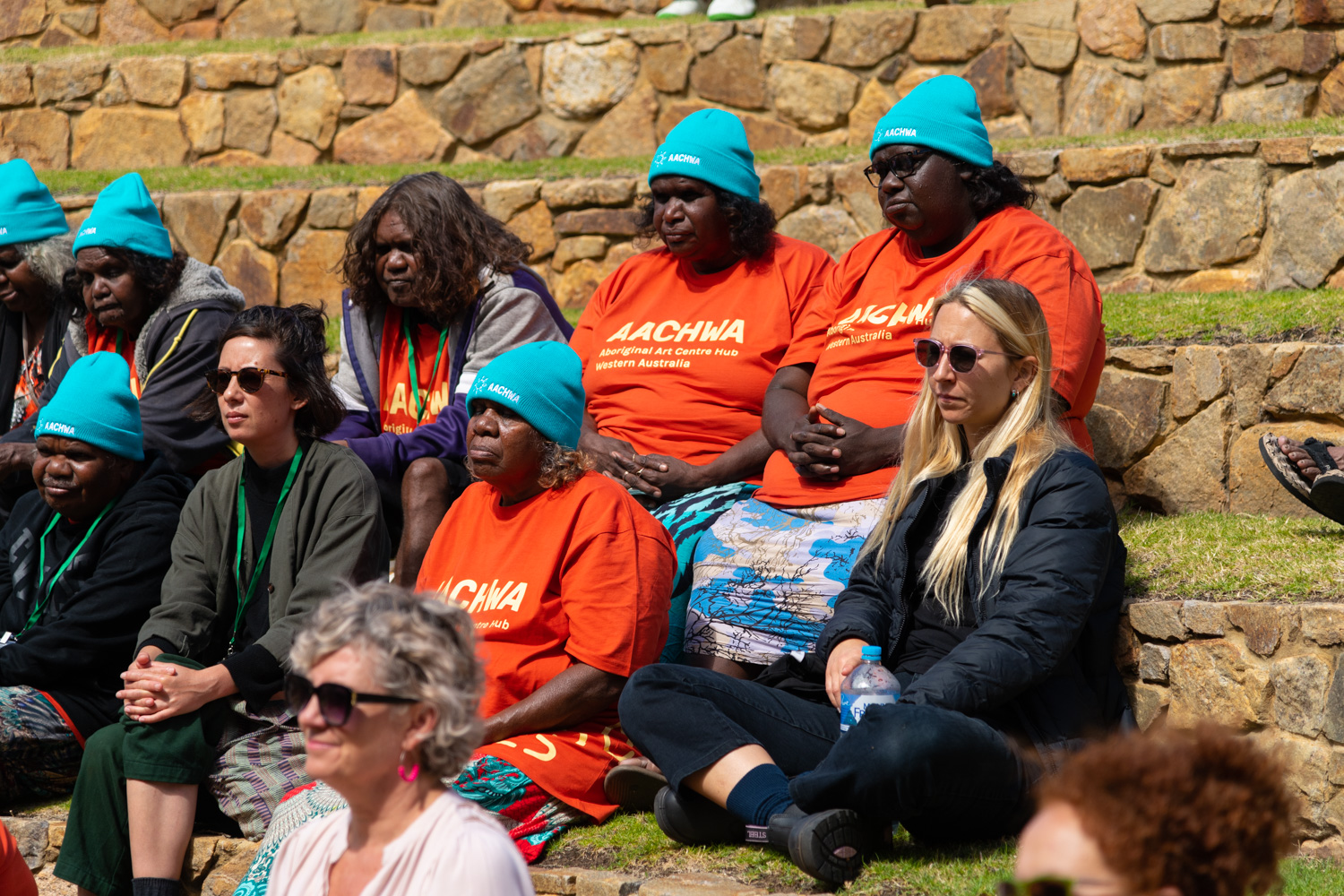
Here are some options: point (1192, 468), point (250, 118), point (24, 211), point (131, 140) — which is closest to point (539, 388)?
point (1192, 468)

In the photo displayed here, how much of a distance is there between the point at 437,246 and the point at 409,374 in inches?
20.9

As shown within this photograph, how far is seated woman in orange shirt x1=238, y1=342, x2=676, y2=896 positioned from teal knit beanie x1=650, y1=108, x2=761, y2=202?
130cm

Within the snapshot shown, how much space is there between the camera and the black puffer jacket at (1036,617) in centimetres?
314

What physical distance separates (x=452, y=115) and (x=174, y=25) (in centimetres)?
336

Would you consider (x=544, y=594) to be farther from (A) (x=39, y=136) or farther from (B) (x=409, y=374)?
(A) (x=39, y=136)

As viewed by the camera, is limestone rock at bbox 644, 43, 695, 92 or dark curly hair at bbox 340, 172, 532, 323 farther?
limestone rock at bbox 644, 43, 695, 92

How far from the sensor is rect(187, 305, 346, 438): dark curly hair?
4297 millimetres

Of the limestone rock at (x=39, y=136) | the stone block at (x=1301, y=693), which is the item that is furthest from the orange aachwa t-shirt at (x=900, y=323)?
the limestone rock at (x=39, y=136)

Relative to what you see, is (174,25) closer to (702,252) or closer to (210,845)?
(702,252)

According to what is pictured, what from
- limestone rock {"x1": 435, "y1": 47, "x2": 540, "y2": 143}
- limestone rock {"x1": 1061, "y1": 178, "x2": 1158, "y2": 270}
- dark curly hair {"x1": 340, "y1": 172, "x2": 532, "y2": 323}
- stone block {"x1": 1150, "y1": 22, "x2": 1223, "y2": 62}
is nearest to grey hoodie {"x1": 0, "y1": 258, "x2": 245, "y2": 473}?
dark curly hair {"x1": 340, "y1": 172, "x2": 532, "y2": 323}

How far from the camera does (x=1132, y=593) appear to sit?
402cm

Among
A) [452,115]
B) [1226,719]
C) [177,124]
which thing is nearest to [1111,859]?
[1226,719]

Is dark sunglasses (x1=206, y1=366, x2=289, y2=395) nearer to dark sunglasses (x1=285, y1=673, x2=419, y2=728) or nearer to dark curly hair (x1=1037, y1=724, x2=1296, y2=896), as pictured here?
dark sunglasses (x1=285, y1=673, x2=419, y2=728)

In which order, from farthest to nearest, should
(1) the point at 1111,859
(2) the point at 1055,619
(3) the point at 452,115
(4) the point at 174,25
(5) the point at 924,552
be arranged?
(4) the point at 174,25 < (3) the point at 452,115 < (5) the point at 924,552 < (2) the point at 1055,619 < (1) the point at 1111,859
